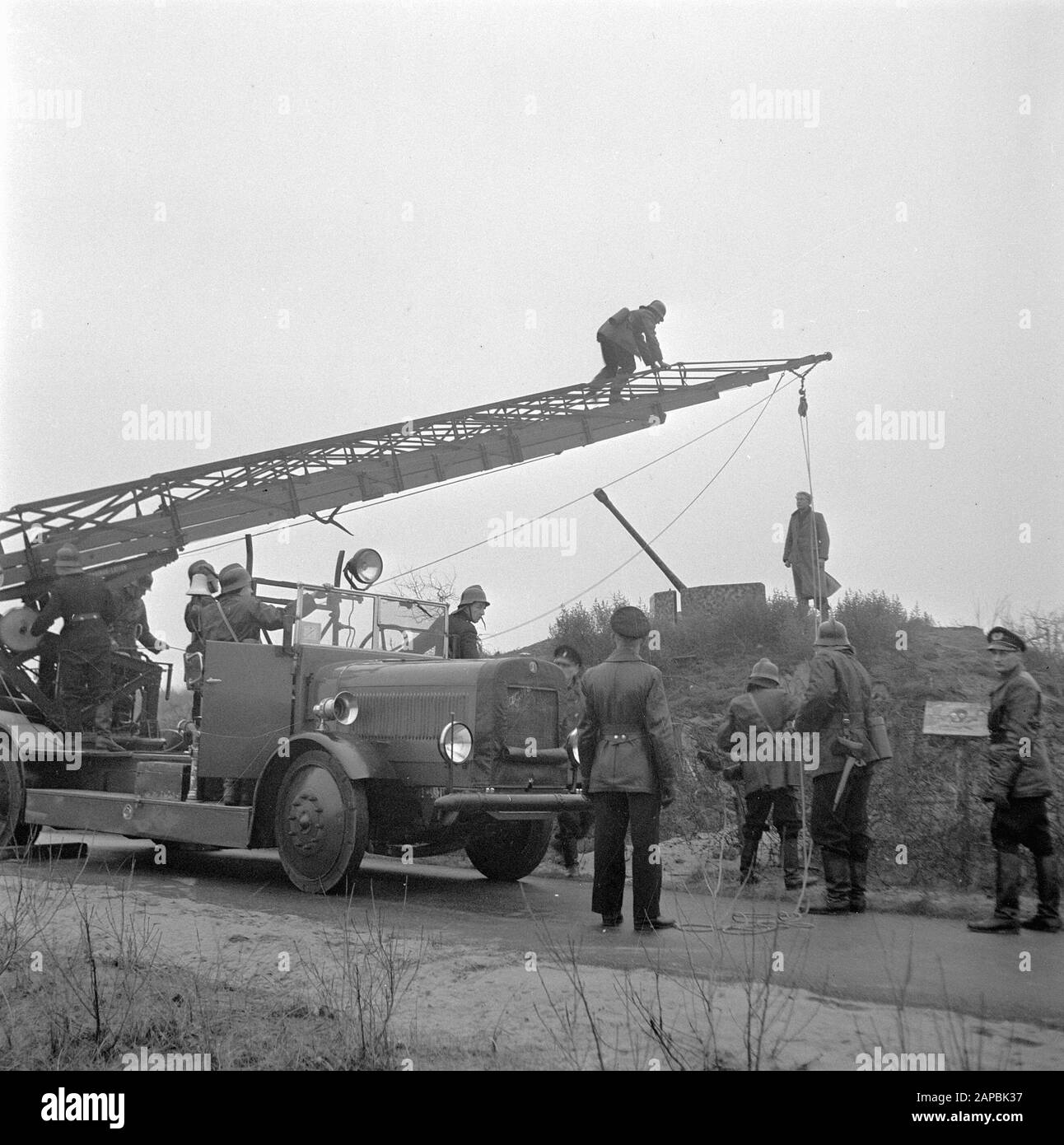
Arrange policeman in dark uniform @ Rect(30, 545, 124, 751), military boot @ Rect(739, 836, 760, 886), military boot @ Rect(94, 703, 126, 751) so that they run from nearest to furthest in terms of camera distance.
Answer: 1. military boot @ Rect(739, 836, 760, 886)
2. policeman in dark uniform @ Rect(30, 545, 124, 751)
3. military boot @ Rect(94, 703, 126, 751)

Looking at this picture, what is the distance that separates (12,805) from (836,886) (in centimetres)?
695

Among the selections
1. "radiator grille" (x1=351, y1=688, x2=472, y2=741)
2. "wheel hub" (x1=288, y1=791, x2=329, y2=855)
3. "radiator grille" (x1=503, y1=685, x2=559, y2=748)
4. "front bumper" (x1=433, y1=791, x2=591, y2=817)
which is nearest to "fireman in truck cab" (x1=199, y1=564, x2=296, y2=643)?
"radiator grille" (x1=351, y1=688, x2=472, y2=741)

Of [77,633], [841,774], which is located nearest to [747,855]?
[841,774]

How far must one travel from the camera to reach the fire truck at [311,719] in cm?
769

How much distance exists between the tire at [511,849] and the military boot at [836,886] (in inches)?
92.7

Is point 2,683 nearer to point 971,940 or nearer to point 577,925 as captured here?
point 577,925

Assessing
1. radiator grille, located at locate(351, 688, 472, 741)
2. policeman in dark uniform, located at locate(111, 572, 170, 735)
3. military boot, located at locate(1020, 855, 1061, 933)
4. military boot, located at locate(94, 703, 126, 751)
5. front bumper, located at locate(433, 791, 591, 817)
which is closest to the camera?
military boot, located at locate(1020, 855, 1061, 933)

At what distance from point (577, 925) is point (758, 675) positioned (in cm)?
281

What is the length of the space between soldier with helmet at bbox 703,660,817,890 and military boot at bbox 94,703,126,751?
5439 mm

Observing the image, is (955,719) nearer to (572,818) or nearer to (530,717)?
(530,717)

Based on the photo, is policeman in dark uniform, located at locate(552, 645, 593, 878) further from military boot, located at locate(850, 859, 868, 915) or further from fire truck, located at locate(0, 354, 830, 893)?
military boot, located at locate(850, 859, 868, 915)

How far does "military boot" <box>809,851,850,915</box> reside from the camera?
701 centimetres
